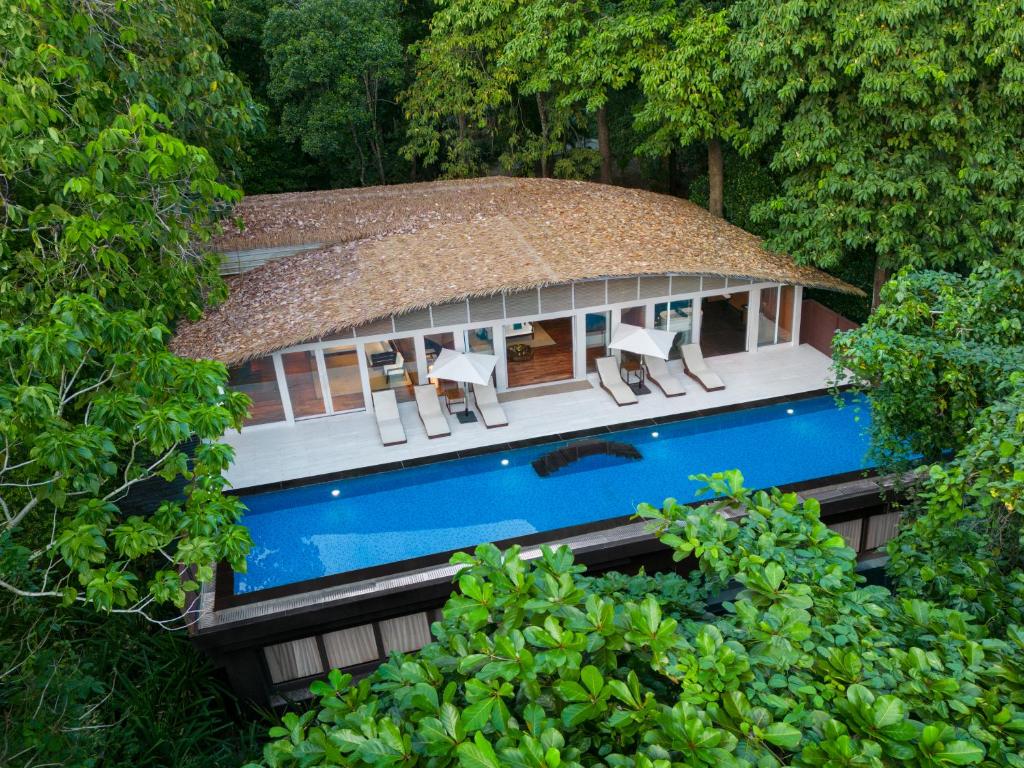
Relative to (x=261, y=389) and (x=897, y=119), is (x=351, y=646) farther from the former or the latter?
(x=897, y=119)

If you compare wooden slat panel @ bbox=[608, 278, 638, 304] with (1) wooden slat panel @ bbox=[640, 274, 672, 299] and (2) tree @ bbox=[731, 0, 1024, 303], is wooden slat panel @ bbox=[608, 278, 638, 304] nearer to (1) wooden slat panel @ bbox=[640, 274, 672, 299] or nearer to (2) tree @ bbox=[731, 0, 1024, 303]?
(1) wooden slat panel @ bbox=[640, 274, 672, 299]

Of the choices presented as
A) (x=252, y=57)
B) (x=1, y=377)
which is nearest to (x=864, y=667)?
(x=1, y=377)

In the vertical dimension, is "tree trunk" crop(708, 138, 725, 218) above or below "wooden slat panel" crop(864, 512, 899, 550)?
above

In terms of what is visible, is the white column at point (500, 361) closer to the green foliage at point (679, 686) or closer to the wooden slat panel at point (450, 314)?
the wooden slat panel at point (450, 314)

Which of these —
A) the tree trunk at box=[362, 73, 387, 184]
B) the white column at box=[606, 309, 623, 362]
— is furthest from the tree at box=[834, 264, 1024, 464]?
the tree trunk at box=[362, 73, 387, 184]

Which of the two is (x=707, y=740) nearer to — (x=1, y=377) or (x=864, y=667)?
(x=864, y=667)

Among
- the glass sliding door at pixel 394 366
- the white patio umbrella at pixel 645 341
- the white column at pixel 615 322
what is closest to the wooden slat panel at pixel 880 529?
the white patio umbrella at pixel 645 341
